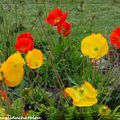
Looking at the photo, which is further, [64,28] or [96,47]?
[64,28]

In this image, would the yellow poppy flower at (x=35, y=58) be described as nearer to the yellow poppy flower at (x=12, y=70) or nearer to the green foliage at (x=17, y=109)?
the green foliage at (x=17, y=109)

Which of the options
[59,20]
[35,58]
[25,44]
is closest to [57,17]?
[59,20]

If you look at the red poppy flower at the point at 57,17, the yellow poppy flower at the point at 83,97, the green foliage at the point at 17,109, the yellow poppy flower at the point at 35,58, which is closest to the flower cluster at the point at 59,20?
the red poppy flower at the point at 57,17

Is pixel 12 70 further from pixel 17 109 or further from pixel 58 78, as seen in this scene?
pixel 58 78

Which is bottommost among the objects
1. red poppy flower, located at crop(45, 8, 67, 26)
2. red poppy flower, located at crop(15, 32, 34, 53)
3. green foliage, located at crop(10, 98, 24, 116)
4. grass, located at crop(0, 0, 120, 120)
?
grass, located at crop(0, 0, 120, 120)

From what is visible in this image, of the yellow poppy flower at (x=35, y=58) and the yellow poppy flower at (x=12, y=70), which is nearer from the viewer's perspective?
the yellow poppy flower at (x=12, y=70)

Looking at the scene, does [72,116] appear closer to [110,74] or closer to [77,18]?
[110,74]

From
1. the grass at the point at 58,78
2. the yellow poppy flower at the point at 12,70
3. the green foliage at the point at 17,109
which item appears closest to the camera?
the yellow poppy flower at the point at 12,70

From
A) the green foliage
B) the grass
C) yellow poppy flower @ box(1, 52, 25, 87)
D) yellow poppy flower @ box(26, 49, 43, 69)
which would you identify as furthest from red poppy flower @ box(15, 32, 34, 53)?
yellow poppy flower @ box(1, 52, 25, 87)

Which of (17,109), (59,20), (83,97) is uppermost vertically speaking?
(59,20)

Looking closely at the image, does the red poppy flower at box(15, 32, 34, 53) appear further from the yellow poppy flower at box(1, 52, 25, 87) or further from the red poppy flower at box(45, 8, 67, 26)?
the yellow poppy flower at box(1, 52, 25, 87)

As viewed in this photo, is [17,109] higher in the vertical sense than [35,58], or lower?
lower

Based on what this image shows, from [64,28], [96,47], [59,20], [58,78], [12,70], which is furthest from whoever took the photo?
[64,28]

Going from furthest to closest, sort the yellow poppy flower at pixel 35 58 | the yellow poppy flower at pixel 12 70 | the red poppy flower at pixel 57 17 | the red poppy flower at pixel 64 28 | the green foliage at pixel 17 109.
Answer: the red poppy flower at pixel 64 28 → the red poppy flower at pixel 57 17 → the yellow poppy flower at pixel 35 58 → the green foliage at pixel 17 109 → the yellow poppy flower at pixel 12 70
